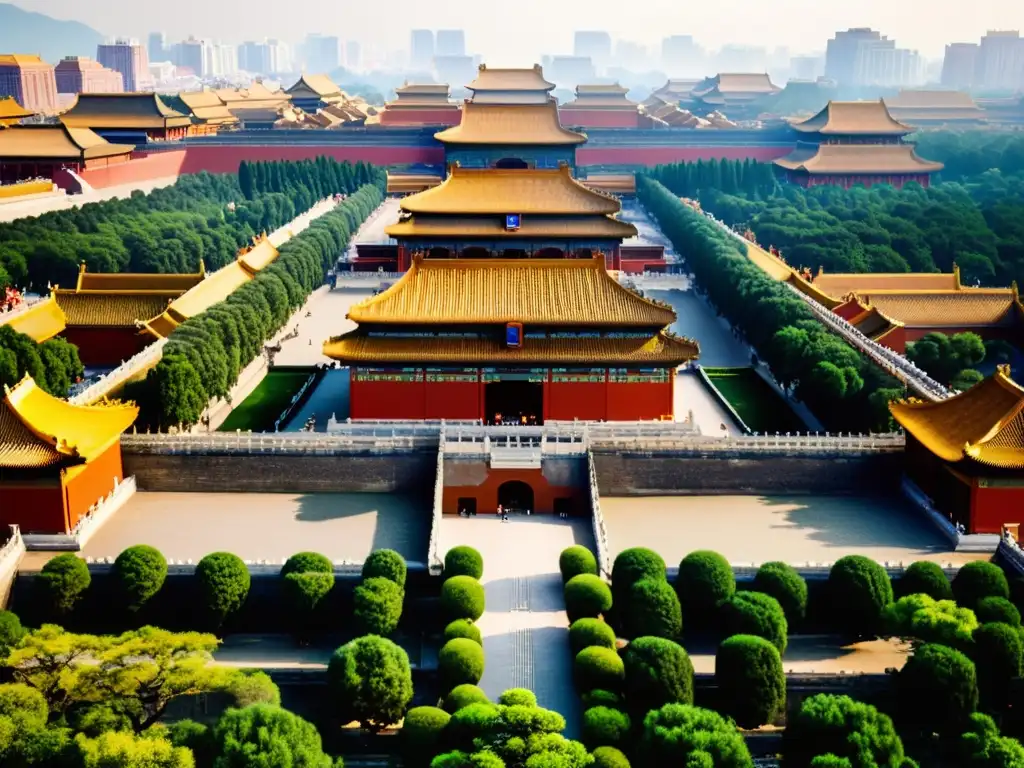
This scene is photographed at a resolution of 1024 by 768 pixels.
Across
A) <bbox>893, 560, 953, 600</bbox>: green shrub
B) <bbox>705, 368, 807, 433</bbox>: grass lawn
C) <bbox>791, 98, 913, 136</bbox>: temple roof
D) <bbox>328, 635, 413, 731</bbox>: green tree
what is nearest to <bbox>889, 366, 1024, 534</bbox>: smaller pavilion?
<bbox>893, 560, 953, 600</bbox>: green shrub

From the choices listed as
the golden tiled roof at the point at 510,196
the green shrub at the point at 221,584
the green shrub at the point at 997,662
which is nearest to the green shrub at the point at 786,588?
the green shrub at the point at 997,662

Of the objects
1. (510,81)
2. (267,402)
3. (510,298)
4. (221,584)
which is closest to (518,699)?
(221,584)

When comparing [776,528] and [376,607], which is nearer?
[376,607]

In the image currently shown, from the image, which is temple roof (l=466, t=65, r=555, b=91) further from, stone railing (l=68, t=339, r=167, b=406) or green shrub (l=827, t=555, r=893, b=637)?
green shrub (l=827, t=555, r=893, b=637)

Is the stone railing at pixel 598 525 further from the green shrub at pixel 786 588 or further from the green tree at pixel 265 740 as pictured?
the green tree at pixel 265 740

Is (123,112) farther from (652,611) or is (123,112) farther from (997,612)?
(997,612)

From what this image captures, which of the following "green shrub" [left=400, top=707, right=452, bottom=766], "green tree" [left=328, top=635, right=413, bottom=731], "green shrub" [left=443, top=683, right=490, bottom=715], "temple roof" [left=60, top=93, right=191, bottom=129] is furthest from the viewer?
"temple roof" [left=60, top=93, right=191, bottom=129]
